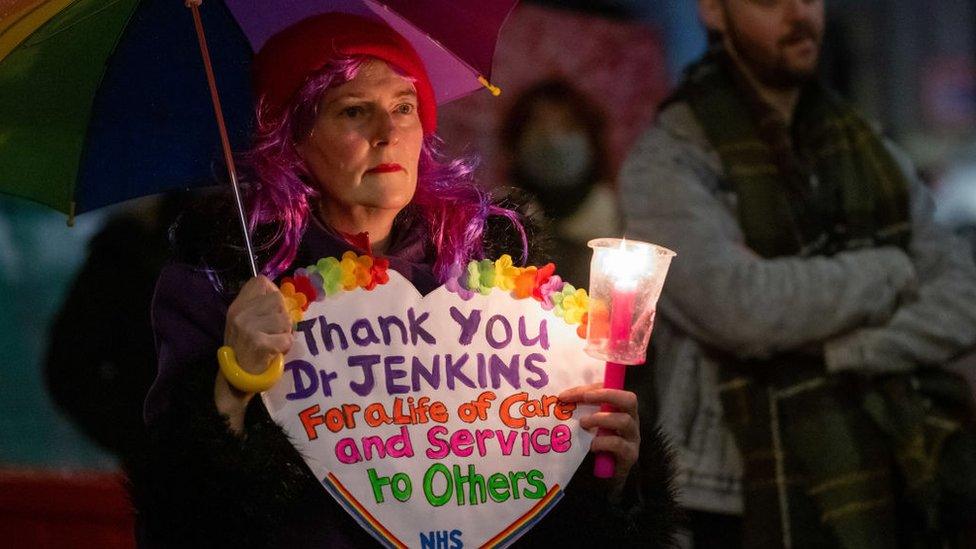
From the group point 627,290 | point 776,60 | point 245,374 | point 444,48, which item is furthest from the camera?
point 776,60

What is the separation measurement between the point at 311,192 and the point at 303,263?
139 mm

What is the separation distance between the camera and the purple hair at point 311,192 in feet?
7.43

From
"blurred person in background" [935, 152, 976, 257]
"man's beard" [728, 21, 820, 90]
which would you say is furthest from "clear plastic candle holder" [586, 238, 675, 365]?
"blurred person in background" [935, 152, 976, 257]

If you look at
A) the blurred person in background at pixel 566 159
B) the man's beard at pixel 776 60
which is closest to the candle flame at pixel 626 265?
the blurred person in background at pixel 566 159

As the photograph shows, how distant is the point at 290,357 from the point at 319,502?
248 mm

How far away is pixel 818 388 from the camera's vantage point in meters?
3.68

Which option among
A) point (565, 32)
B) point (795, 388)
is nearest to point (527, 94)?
point (565, 32)

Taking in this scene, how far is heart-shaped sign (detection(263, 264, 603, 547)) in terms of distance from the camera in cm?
215

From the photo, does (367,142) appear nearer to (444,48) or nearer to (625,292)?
(444,48)

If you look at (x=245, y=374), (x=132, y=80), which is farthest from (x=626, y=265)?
(x=132, y=80)

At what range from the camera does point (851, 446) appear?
12.0ft

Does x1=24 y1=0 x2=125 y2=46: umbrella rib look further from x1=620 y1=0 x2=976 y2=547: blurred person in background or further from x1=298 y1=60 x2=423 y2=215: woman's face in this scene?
x1=620 y1=0 x2=976 y2=547: blurred person in background

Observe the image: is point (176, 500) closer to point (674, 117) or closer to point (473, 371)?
point (473, 371)

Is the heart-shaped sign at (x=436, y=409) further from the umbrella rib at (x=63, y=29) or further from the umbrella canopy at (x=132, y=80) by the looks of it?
the umbrella rib at (x=63, y=29)
